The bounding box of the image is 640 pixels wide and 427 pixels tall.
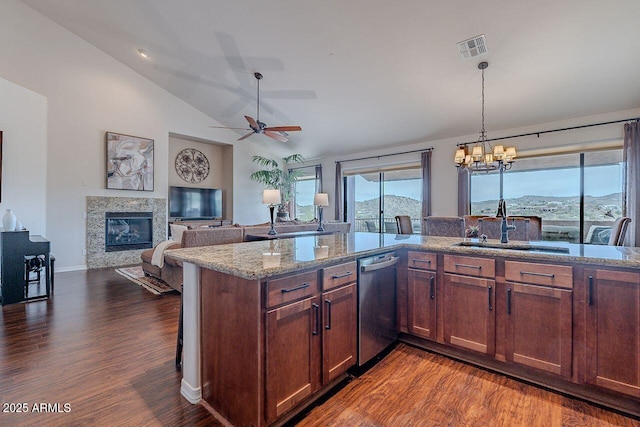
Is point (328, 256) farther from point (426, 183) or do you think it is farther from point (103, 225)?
point (103, 225)

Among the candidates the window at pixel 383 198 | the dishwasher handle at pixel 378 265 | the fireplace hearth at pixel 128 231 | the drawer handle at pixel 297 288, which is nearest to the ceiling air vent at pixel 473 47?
the dishwasher handle at pixel 378 265

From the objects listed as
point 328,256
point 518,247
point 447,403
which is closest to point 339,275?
point 328,256

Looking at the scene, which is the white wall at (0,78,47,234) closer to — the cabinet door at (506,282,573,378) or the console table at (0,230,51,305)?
the console table at (0,230,51,305)

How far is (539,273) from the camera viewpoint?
1.94 m

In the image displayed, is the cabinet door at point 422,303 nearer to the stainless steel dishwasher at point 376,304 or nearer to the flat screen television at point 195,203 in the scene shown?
the stainless steel dishwasher at point 376,304

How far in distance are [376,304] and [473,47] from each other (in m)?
3.68

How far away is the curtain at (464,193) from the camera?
19.9 feet

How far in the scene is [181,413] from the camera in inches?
67.0

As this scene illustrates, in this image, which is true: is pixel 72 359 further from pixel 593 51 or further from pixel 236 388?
pixel 593 51

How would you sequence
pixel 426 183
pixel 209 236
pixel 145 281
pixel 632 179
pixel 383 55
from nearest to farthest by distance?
1. pixel 209 236
2. pixel 383 55
3. pixel 632 179
4. pixel 145 281
5. pixel 426 183

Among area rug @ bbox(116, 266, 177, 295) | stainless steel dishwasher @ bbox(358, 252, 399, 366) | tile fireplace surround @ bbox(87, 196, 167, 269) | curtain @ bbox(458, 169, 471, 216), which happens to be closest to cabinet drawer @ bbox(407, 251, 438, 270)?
stainless steel dishwasher @ bbox(358, 252, 399, 366)

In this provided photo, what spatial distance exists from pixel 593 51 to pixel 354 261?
14.3ft

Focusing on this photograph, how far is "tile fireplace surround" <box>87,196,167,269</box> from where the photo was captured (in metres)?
5.79

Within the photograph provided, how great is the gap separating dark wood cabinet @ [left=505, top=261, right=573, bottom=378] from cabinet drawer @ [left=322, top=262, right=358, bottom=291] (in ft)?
3.60
